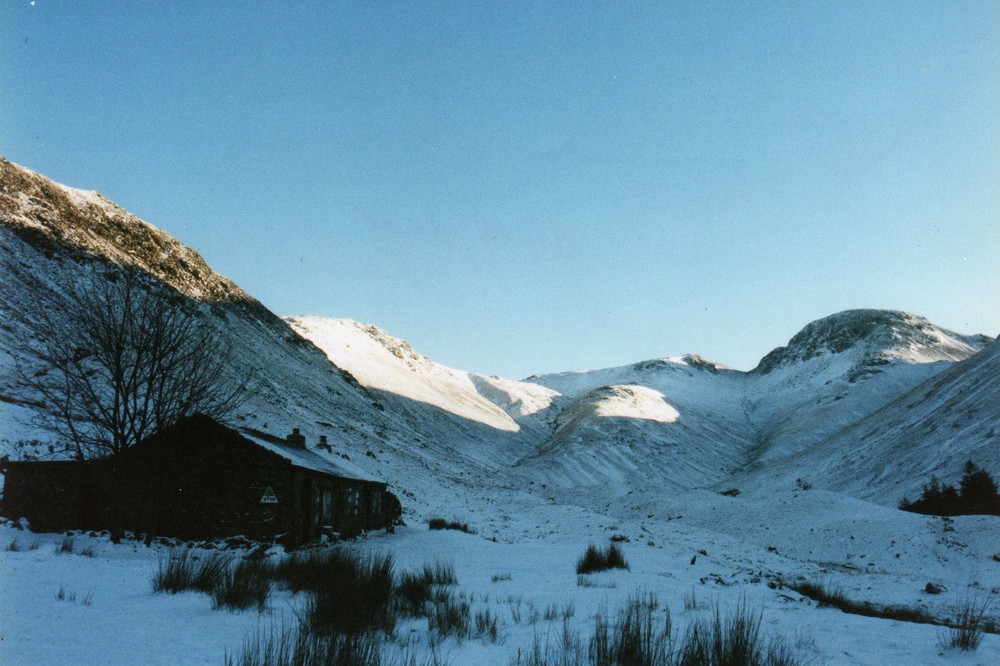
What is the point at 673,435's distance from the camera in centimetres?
10369

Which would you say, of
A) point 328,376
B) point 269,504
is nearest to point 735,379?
point 328,376

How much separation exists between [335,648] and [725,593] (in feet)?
29.9

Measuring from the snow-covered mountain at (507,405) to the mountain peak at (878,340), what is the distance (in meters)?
0.79

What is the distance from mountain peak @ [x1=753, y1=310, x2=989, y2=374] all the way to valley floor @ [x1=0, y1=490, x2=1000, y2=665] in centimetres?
10870

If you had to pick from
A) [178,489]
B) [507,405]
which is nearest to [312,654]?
[178,489]

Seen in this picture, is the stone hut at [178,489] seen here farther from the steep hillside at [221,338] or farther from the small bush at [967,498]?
the small bush at [967,498]

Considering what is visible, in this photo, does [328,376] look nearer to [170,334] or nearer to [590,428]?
[590,428]

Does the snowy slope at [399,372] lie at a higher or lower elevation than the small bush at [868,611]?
higher

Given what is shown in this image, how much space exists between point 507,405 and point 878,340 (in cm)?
9127

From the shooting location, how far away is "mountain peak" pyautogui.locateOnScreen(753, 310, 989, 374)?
131 metres

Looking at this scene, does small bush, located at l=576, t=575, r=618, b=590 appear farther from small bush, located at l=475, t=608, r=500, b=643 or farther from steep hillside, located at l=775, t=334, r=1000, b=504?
steep hillside, located at l=775, t=334, r=1000, b=504

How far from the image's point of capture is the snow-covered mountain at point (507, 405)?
46.8m

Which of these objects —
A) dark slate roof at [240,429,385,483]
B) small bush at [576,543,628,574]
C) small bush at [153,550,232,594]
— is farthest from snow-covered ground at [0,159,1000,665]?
dark slate roof at [240,429,385,483]

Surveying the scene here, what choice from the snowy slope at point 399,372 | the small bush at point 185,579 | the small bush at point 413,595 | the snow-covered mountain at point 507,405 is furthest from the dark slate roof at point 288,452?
the snowy slope at point 399,372
